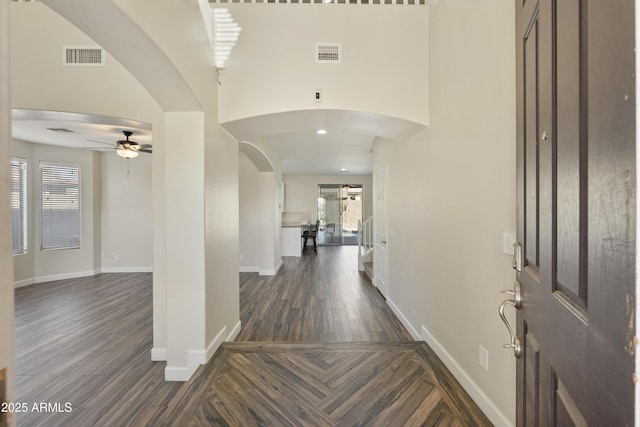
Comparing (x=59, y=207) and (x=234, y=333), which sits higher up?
(x=59, y=207)

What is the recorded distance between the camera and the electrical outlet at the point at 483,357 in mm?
1759

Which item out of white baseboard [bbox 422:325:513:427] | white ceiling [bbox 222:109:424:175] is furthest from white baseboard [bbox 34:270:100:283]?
white baseboard [bbox 422:325:513:427]

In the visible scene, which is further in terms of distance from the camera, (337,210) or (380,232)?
(337,210)

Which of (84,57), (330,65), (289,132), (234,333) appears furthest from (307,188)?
(84,57)

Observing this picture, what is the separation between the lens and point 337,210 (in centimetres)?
1105

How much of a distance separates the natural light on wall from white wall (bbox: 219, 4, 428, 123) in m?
0.05

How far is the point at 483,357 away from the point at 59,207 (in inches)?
303

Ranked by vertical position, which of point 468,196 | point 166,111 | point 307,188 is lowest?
point 468,196

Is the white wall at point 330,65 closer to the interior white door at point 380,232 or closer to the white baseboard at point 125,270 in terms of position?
the interior white door at point 380,232

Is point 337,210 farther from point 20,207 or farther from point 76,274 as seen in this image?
point 20,207

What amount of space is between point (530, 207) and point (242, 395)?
2.08m

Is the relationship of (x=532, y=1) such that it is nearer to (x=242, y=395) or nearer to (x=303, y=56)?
(x=303, y=56)

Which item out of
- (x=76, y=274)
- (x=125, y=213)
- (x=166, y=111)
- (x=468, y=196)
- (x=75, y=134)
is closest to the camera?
(x=468, y=196)

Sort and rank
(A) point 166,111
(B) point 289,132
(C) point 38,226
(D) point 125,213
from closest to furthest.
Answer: (A) point 166,111 < (B) point 289,132 < (C) point 38,226 < (D) point 125,213
